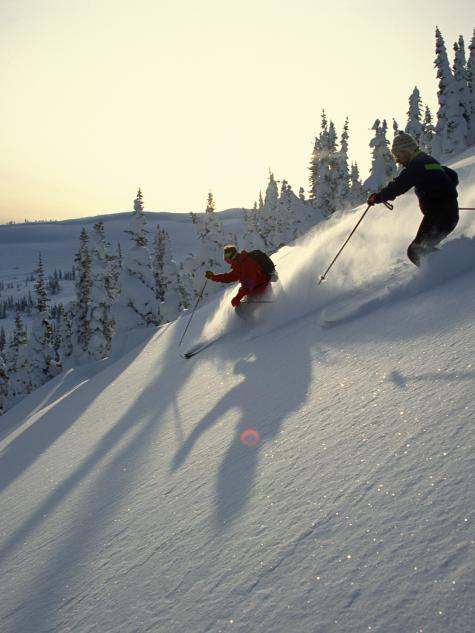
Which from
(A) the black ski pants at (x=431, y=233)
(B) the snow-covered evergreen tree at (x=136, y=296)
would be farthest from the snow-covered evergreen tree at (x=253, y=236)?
(A) the black ski pants at (x=431, y=233)

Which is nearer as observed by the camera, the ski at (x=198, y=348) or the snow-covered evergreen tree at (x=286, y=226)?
the ski at (x=198, y=348)

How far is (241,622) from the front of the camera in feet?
5.73

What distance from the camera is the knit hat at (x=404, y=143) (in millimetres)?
6309

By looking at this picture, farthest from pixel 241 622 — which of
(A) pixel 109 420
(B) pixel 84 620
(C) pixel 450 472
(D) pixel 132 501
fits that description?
(A) pixel 109 420

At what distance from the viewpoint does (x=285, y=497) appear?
2.46 meters

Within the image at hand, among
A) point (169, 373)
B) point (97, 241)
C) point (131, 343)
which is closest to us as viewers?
point (169, 373)

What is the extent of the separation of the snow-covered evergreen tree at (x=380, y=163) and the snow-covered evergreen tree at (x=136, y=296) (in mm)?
24977

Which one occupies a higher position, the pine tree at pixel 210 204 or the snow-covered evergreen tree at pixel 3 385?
the pine tree at pixel 210 204

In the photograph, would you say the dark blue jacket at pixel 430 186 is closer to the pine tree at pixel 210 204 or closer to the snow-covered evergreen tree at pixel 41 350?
the pine tree at pixel 210 204

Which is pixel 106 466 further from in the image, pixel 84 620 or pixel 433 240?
pixel 433 240

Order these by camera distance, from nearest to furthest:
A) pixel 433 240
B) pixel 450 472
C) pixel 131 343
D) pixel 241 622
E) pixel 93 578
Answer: pixel 241 622 → pixel 450 472 → pixel 93 578 → pixel 433 240 → pixel 131 343

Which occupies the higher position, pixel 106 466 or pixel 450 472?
pixel 450 472

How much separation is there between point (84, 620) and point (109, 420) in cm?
421

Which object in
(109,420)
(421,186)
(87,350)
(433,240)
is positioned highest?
(421,186)
